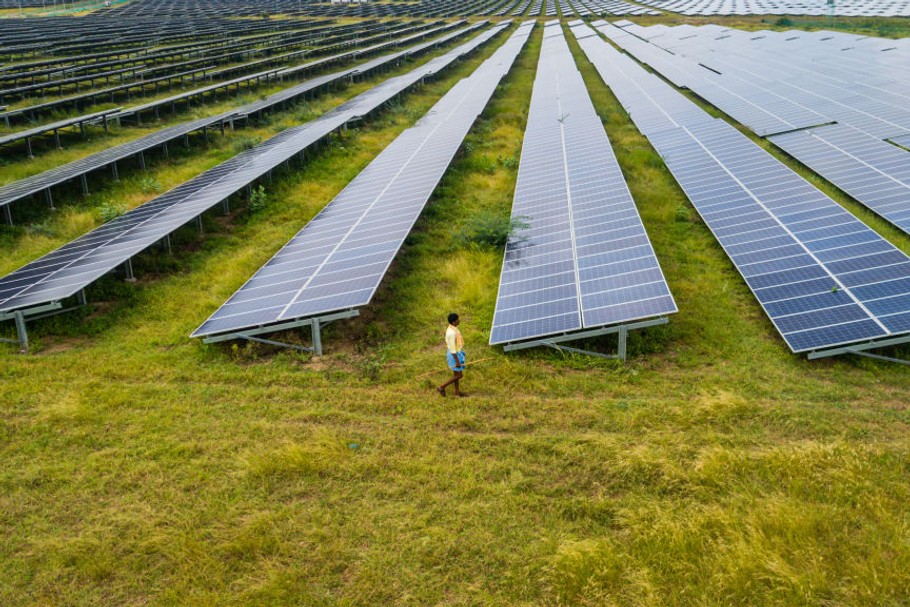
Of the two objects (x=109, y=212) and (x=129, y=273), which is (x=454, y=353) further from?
(x=109, y=212)

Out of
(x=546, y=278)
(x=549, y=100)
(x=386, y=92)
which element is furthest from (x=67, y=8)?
(x=546, y=278)

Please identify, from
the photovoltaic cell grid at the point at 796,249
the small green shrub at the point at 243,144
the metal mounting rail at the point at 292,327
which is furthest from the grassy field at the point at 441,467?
the small green shrub at the point at 243,144

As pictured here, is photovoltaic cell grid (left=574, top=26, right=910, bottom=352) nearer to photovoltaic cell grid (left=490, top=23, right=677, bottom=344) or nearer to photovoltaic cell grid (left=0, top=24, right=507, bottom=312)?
photovoltaic cell grid (left=490, top=23, right=677, bottom=344)

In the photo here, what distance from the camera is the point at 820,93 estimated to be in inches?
1232

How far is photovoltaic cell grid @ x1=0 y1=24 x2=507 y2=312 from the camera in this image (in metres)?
13.3

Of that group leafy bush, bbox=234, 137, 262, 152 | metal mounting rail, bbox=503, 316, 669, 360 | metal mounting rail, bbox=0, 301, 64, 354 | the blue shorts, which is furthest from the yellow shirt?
leafy bush, bbox=234, 137, 262, 152

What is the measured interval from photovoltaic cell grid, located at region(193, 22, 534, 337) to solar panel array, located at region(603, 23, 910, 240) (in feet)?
42.5

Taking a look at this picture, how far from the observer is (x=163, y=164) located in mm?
26516

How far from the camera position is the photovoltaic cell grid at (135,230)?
523 inches

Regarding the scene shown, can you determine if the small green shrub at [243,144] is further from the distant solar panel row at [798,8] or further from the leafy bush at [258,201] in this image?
the distant solar panel row at [798,8]

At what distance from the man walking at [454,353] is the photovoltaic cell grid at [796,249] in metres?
5.92

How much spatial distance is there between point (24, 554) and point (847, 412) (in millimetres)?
12164

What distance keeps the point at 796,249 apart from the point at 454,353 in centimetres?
856

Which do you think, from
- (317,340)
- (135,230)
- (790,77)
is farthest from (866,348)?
(790,77)
